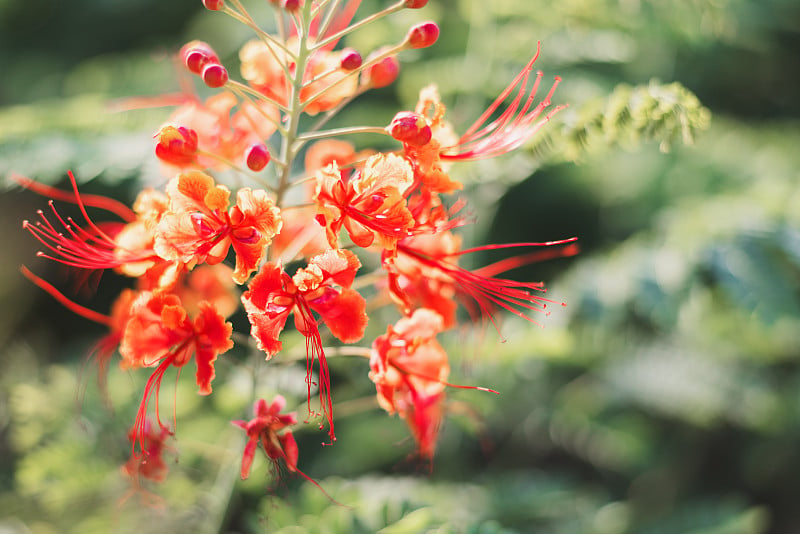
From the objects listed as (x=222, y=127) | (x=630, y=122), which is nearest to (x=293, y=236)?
(x=222, y=127)

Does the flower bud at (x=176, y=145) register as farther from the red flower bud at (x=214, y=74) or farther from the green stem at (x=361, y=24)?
the green stem at (x=361, y=24)

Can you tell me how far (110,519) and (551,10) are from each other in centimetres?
224

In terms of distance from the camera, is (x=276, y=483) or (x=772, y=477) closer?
(x=276, y=483)

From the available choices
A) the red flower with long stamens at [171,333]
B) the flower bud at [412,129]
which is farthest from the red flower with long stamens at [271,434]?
the flower bud at [412,129]

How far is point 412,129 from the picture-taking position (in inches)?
45.8

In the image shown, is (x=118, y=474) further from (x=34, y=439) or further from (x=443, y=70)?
(x=443, y=70)

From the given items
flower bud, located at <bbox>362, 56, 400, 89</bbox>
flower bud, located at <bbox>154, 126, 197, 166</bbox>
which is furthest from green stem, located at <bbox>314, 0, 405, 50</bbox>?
flower bud, located at <bbox>154, 126, 197, 166</bbox>

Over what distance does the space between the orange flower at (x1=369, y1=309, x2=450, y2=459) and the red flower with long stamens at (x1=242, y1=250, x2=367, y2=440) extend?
11 centimetres

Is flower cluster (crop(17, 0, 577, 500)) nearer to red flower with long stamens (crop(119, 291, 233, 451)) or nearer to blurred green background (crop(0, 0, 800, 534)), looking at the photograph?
red flower with long stamens (crop(119, 291, 233, 451))

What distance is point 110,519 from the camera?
6.80 ft

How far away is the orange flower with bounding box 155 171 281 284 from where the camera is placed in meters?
1.12

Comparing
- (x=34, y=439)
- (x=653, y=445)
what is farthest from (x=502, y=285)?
(x=653, y=445)

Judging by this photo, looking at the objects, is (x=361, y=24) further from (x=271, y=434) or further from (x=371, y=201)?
(x=271, y=434)

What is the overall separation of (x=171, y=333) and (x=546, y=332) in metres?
1.19
